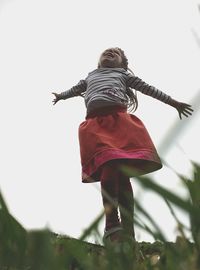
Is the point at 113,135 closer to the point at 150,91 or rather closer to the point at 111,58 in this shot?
the point at 150,91

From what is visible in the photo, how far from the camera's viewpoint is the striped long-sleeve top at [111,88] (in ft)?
9.69

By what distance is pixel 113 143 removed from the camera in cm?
274

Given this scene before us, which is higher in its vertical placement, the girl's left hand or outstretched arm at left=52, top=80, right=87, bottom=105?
the girl's left hand

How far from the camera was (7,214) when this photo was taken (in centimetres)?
41

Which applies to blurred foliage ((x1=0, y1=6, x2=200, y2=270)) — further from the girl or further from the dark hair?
the dark hair

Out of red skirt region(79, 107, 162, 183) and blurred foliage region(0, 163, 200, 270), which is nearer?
blurred foliage region(0, 163, 200, 270)

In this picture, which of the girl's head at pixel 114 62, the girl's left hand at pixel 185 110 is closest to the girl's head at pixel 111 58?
the girl's head at pixel 114 62

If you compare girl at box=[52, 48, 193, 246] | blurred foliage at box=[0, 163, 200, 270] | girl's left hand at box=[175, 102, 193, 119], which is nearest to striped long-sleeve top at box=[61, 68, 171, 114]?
girl at box=[52, 48, 193, 246]

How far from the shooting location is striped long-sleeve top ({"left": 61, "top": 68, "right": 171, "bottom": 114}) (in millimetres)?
2953

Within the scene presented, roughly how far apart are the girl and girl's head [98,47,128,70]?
3.3 inches

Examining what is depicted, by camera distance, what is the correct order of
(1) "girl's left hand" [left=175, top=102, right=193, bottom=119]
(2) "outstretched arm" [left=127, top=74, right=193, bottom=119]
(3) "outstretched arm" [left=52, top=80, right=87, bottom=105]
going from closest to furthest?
(1) "girl's left hand" [left=175, top=102, right=193, bottom=119] → (2) "outstretched arm" [left=127, top=74, right=193, bottom=119] → (3) "outstretched arm" [left=52, top=80, right=87, bottom=105]

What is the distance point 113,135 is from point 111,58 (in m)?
0.85

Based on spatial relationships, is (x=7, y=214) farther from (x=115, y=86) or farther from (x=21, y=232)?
(x=115, y=86)

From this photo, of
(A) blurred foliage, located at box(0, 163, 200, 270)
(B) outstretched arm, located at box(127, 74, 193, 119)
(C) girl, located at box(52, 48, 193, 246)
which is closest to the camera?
(A) blurred foliage, located at box(0, 163, 200, 270)
